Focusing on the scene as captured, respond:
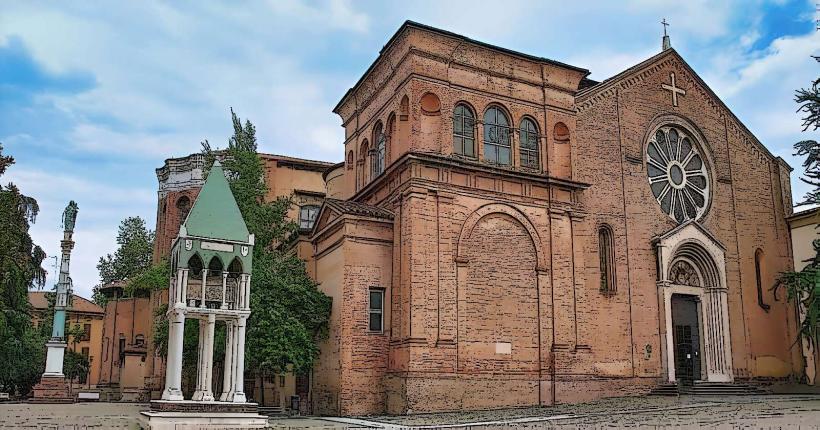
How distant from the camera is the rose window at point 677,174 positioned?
26406 mm

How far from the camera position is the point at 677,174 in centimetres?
2692

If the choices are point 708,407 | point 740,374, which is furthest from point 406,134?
point 740,374

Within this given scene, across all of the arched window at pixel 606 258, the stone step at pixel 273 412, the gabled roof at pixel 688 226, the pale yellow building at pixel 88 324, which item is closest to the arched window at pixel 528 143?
the arched window at pixel 606 258

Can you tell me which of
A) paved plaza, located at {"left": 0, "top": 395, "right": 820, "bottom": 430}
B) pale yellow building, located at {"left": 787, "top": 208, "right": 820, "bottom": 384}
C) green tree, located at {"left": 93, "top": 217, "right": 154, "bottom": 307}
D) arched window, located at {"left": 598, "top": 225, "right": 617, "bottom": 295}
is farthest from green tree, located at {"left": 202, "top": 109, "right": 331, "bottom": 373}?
green tree, located at {"left": 93, "top": 217, "right": 154, "bottom": 307}

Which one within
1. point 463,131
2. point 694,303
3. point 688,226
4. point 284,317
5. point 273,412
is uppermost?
point 463,131

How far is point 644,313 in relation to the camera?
24.6 meters

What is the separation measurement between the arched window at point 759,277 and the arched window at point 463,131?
12.6 metres

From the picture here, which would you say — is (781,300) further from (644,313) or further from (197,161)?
(197,161)

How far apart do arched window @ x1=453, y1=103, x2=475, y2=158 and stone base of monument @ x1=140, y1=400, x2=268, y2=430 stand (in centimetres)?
1028

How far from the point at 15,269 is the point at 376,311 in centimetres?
1588

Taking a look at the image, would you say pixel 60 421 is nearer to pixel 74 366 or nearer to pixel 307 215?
pixel 307 215

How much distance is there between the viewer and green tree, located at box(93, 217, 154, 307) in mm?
54156

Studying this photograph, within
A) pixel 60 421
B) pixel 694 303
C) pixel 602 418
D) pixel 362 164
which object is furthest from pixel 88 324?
pixel 602 418

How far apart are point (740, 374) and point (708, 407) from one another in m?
6.73
